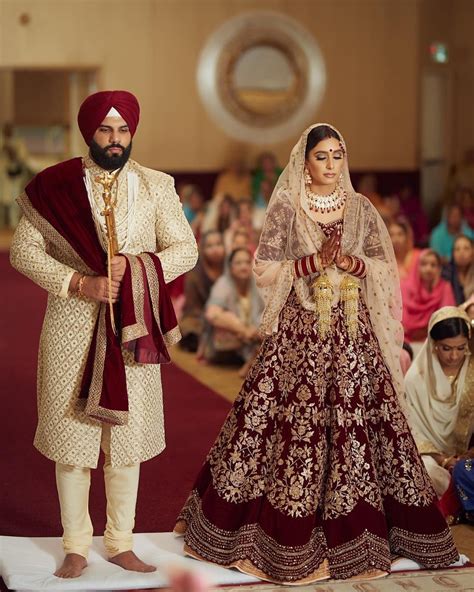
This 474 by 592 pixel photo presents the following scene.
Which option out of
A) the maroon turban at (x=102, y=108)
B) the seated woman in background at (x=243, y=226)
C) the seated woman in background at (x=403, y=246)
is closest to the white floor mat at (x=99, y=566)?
the maroon turban at (x=102, y=108)

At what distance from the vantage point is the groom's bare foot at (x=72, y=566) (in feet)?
12.8

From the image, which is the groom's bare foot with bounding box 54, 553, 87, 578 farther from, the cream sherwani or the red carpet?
the red carpet

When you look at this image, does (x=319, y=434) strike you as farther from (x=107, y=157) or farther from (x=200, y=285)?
(x=200, y=285)

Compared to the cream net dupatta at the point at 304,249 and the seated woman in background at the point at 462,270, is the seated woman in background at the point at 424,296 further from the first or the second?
the cream net dupatta at the point at 304,249

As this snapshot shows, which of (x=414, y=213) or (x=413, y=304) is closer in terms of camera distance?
(x=413, y=304)

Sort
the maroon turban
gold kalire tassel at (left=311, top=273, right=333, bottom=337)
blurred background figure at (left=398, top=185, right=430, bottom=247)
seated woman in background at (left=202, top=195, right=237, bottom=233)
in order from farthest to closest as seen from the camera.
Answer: blurred background figure at (left=398, top=185, right=430, bottom=247), seated woman in background at (left=202, top=195, right=237, bottom=233), gold kalire tassel at (left=311, top=273, right=333, bottom=337), the maroon turban

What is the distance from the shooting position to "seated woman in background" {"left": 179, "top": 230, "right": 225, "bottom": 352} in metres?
9.16

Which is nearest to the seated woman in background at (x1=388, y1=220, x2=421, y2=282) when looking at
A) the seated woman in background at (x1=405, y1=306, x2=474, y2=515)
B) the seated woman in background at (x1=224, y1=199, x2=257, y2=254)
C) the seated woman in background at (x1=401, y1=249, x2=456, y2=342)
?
the seated woman in background at (x1=401, y1=249, x2=456, y2=342)

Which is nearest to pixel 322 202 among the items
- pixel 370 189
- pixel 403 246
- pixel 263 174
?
pixel 403 246

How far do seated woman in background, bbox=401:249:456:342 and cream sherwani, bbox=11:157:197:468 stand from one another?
449 cm

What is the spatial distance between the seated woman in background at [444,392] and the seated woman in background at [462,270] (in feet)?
10.3

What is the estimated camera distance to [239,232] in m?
9.18

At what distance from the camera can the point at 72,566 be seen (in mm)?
3918

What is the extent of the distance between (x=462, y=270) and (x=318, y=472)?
4.60 m
